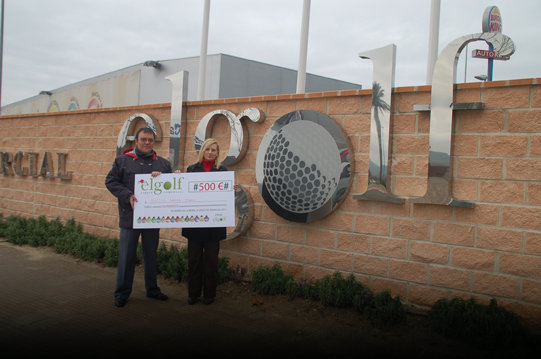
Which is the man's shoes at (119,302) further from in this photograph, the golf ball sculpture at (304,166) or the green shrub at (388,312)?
the green shrub at (388,312)

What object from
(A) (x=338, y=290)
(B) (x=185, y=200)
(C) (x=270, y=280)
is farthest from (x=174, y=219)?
Answer: (A) (x=338, y=290)

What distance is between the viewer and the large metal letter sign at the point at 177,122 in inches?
257

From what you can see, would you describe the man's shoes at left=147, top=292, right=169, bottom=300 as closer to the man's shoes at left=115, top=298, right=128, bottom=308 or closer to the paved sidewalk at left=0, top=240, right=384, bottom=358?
the paved sidewalk at left=0, top=240, right=384, bottom=358

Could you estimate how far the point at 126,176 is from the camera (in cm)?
495

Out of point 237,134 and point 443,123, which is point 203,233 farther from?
point 443,123

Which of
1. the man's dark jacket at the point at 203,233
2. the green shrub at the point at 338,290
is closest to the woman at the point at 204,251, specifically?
the man's dark jacket at the point at 203,233

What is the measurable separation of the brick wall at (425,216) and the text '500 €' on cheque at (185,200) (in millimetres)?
960

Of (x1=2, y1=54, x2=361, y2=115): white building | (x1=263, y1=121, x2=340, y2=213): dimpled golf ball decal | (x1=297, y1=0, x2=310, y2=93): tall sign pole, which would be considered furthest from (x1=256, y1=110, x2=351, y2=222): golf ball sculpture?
(x1=2, y1=54, x2=361, y2=115): white building

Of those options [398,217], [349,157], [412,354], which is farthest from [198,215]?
[412,354]

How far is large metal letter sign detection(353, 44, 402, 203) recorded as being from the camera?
4.76m

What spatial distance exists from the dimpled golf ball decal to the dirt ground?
1151 mm

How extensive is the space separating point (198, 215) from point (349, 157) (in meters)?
1.75

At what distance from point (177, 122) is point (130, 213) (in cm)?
203

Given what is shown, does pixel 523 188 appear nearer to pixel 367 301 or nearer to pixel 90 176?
pixel 367 301
